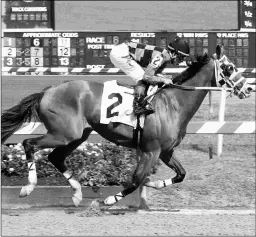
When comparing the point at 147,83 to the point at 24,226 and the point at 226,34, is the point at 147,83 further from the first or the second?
the point at 226,34

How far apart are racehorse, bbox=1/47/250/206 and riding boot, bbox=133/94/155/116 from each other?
0.24 ft

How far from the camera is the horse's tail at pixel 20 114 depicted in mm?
7391

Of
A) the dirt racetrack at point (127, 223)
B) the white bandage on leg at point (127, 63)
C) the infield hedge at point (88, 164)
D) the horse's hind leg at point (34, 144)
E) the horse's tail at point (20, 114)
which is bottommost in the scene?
the dirt racetrack at point (127, 223)

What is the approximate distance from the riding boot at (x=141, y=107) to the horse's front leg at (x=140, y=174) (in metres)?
0.38

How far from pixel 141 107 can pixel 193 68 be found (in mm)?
727

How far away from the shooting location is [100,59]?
16.7m

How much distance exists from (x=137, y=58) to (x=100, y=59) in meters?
9.31

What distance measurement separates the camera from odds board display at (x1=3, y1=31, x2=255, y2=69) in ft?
53.8

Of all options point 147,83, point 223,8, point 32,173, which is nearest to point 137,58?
point 147,83

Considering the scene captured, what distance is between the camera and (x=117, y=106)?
7.26 meters

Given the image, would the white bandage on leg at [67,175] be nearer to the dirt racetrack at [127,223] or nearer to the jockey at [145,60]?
the dirt racetrack at [127,223]

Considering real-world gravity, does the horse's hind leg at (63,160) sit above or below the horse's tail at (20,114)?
below

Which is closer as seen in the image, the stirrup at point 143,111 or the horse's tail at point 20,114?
the stirrup at point 143,111

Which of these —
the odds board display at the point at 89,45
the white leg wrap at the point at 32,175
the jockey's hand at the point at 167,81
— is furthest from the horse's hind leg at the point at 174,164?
the odds board display at the point at 89,45
